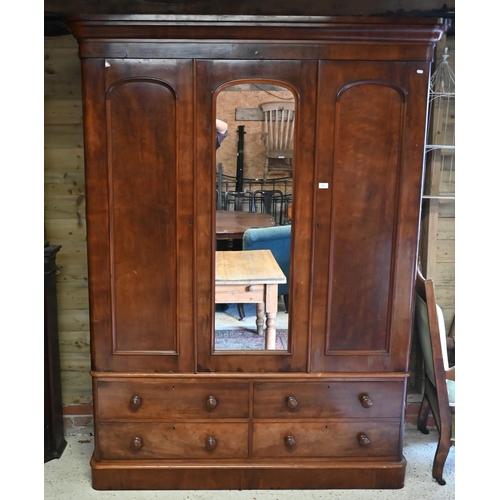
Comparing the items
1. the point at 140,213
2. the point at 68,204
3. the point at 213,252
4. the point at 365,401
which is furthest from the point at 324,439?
the point at 68,204

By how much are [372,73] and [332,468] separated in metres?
1.69

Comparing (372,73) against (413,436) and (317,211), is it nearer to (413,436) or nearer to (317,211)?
(317,211)

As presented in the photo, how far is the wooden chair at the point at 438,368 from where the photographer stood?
2041 mm

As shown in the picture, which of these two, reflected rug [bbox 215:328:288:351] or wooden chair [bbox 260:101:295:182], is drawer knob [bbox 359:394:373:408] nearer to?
reflected rug [bbox 215:328:288:351]

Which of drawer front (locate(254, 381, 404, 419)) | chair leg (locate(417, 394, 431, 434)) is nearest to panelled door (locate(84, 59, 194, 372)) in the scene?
drawer front (locate(254, 381, 404, 419))

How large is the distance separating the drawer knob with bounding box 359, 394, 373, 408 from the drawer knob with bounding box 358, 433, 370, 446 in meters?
0.14

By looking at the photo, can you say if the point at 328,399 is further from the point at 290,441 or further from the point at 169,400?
the point at 169,400

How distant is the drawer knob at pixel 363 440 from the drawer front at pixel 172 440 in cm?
51

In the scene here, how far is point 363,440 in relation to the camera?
206 cm

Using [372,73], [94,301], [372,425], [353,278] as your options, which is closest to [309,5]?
[372,73]

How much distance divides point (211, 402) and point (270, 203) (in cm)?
90

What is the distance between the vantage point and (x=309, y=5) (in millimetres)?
2227

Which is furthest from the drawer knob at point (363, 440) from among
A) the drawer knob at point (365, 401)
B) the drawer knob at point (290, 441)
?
the drawer knob at point (290, 441)
